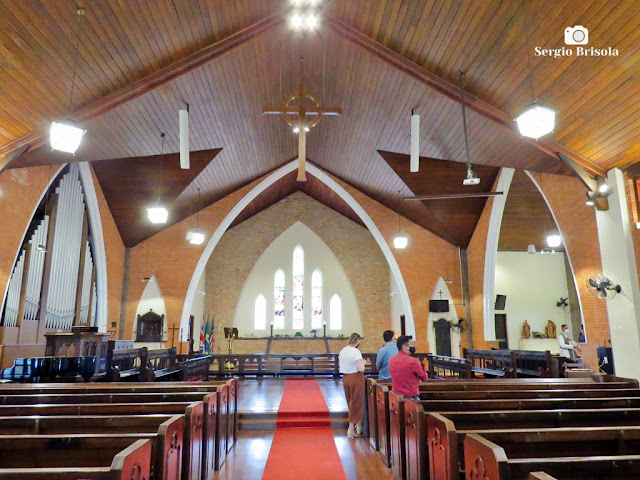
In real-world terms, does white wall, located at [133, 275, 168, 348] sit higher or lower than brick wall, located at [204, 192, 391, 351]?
lower

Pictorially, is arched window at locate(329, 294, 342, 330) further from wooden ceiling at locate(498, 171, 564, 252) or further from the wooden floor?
the wooden floor

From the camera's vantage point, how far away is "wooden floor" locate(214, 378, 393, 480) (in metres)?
3.80

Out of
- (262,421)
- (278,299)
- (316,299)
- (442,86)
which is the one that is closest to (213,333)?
(278,299)

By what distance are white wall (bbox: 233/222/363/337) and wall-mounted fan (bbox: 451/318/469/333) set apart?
4463 millimetres

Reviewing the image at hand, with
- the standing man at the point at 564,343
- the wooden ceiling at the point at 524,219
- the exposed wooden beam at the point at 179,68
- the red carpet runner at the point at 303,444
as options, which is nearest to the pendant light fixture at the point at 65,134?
the exposed wooden beam at the point at 179,68

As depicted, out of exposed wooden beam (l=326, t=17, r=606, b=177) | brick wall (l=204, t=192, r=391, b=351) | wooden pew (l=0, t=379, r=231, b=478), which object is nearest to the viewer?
wooden pew (l=0, t=379, r=231, b=478)

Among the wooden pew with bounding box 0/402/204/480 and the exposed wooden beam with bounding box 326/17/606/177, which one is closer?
the wooden pew with bounding box 0/402/204/480

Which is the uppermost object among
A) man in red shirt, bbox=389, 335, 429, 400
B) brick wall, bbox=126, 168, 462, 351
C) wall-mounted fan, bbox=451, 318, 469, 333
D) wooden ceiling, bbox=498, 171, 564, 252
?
wooden ceiling, bbox=498, 171, 564, 252

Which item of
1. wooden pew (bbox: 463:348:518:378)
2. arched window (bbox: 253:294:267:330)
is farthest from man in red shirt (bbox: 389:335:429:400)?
arched window (bbox: 253:294:267:330)

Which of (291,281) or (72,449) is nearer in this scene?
(72,449)

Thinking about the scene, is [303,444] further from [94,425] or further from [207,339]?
[207,339]

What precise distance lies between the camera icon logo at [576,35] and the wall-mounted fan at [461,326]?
26.9ft

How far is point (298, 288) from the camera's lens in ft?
53.5

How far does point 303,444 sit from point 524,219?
32.7 ft
